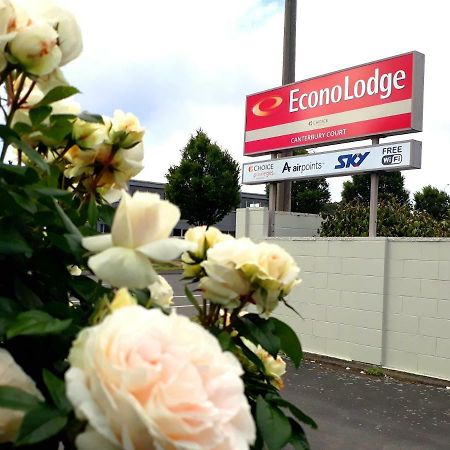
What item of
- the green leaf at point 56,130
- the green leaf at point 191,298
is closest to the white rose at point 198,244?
the green leaf at point 191,298

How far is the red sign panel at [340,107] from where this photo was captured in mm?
7379

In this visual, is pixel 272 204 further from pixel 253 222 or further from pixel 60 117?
pixel 60 117

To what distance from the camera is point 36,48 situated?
851mm

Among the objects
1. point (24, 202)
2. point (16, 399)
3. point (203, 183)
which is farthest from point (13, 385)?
point (203, 183)

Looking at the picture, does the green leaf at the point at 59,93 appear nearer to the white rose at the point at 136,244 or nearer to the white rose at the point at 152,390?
the white rose at the point at 136,244

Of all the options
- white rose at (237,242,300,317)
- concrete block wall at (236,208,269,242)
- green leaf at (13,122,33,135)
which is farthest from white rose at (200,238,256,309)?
concrete block wall at (236,208,269,242)

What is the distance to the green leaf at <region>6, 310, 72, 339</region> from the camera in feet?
2.17

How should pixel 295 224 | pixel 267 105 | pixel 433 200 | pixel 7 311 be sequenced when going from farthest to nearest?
pixel 433 200 < pixel 267 105 < pixel 295 224 < pixel 7 311

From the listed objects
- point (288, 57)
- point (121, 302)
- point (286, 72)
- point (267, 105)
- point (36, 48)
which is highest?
point (288, 57)

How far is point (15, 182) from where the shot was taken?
2.82 ft

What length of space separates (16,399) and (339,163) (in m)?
7.80

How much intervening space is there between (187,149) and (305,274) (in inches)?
732

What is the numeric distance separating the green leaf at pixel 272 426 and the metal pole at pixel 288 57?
28.1ft

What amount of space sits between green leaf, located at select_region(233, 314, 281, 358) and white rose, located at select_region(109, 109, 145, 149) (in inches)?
16.5
